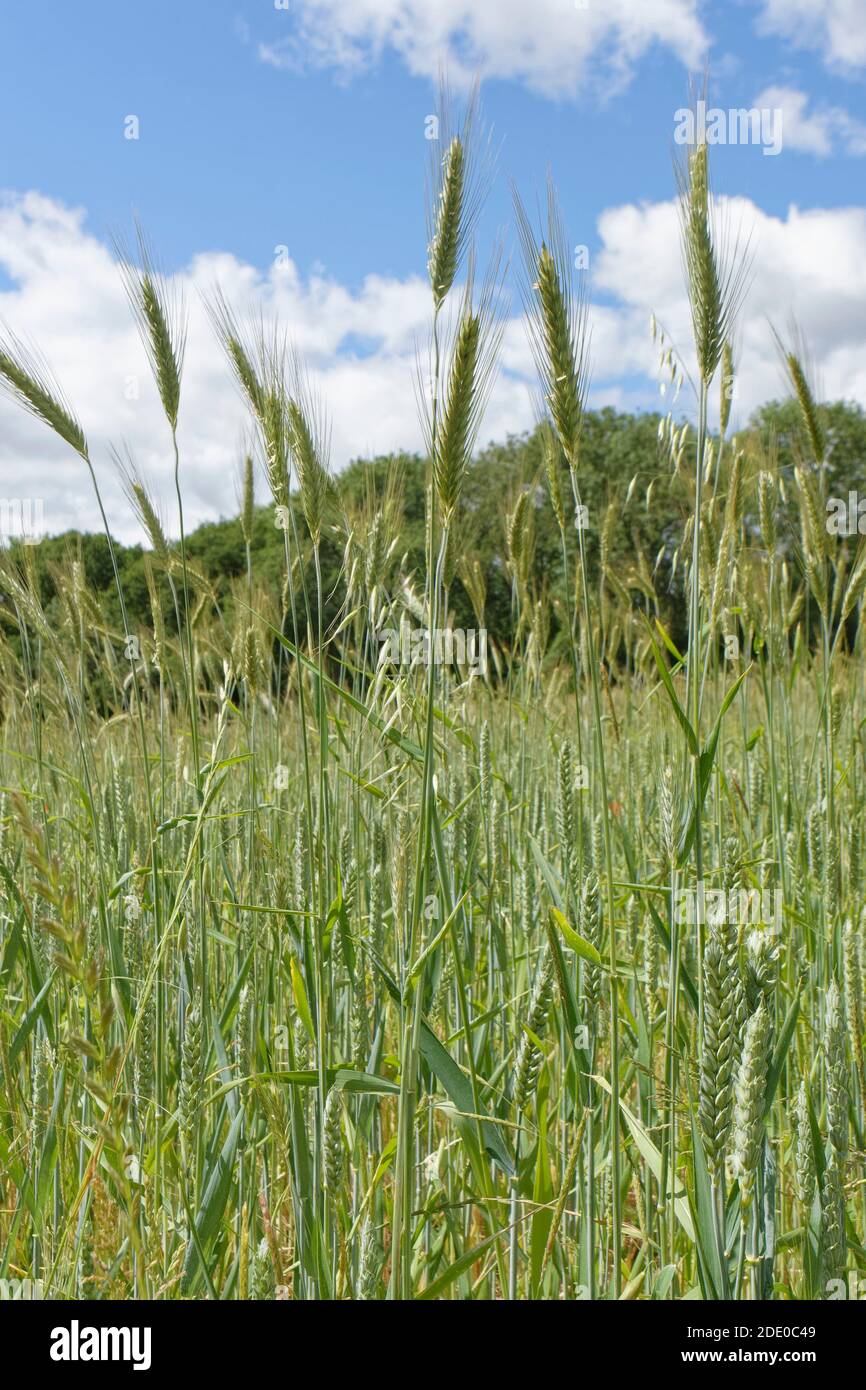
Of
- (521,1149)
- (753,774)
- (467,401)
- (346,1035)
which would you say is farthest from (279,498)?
(753,774)

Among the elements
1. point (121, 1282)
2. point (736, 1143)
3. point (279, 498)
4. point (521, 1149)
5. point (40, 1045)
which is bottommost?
point (121, 1282)

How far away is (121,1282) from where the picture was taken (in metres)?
1.29

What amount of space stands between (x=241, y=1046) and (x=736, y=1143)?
2.85 feet

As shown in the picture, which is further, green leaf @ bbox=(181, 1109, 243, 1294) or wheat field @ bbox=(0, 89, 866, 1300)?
green leaf @ bbox=(181, 1109, 243, 1294)

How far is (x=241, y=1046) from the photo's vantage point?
145 cm

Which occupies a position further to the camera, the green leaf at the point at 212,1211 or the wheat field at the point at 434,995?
the green leaf at the point at 212,1211

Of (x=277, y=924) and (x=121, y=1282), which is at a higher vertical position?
(x=277, y=924)

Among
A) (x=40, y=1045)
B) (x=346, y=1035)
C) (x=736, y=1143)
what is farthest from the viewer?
(x=40, y=1045)

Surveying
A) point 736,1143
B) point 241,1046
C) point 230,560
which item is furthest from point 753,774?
point 230,560

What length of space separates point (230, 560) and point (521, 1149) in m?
17.8

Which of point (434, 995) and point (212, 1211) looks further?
point (434, 995)
